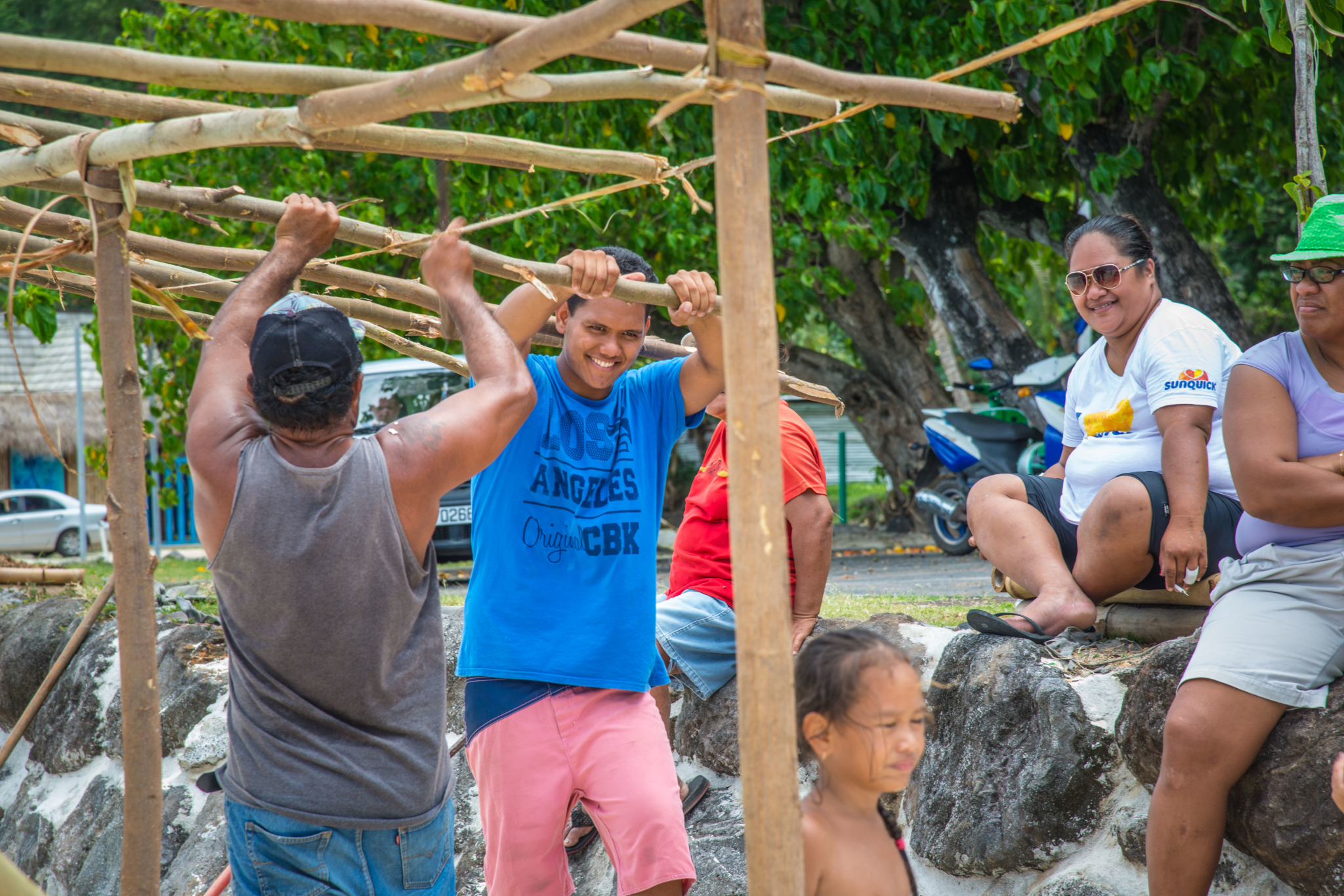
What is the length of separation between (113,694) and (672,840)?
357cm

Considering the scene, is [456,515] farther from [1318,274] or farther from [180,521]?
[180,521]

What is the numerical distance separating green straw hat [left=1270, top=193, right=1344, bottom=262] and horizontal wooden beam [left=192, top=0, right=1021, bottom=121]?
3.15ft

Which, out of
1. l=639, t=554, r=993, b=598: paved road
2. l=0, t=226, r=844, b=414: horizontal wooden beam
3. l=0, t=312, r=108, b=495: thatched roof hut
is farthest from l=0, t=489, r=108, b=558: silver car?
l=0, t=226, r=844, b=414: horizontal wooden beam

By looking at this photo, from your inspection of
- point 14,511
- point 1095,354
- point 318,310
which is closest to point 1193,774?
point 1095,354

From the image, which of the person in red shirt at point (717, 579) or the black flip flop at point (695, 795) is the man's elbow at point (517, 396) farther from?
the black flip flop at point (695, 795)

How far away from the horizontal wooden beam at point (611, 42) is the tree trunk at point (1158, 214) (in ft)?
15.3

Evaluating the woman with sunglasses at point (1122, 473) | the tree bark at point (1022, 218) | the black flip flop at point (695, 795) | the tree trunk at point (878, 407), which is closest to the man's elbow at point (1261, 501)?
the woman with sunglasses at point (1122, 473)

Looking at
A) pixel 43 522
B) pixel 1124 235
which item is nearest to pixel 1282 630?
pixel 1124 235

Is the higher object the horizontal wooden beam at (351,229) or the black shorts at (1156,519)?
the horizontal wooden beam at (351,229)

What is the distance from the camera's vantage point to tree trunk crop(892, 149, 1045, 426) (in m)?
7.71

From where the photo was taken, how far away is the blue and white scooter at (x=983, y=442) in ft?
23.8

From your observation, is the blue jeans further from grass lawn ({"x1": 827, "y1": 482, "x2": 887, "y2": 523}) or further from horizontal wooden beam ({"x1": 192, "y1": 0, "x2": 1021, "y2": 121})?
grass lawn ({"x1": 827, "y1": 482, "x2": 887, "y2": 523})

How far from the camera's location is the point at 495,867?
2.52m

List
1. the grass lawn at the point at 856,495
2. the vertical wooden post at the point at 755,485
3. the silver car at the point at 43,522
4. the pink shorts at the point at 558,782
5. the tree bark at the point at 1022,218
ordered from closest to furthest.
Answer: the vertical wooden post at the point at 755,485
the pink shorts at the point at 558,782
the tree bark at the point at 1022,218
the grass lawn at the point at 856,495
the silver car at the point at 43,522
